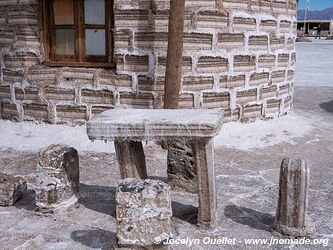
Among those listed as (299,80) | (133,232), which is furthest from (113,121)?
(299,80)

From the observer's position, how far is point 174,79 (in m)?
5.13

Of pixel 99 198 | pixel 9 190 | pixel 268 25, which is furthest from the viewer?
pixel 268 25

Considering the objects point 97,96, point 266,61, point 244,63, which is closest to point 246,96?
point 244,63

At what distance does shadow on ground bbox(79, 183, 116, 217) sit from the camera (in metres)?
3.62

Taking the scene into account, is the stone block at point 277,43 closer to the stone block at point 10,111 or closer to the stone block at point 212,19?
the stone block at point 212,19

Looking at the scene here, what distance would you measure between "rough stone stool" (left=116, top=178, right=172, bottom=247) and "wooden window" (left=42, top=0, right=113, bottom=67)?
336cm

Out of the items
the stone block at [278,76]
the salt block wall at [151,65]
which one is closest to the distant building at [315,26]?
the stone block at [278,76]

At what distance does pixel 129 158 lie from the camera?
11.0 feet

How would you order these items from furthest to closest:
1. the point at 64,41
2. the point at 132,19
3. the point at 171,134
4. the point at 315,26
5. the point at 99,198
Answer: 1. the point at 315,26
2. the point at 64,41
3. the point at 132,19
4. the point at 99,198
5. the point at 171,134

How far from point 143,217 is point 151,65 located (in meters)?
3.09

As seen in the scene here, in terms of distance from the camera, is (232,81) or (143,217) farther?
(232,81)

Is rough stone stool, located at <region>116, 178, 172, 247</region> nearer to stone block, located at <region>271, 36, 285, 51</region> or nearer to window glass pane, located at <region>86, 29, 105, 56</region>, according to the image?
window glass pane, located at <region>86, 29, 105, 56</region>

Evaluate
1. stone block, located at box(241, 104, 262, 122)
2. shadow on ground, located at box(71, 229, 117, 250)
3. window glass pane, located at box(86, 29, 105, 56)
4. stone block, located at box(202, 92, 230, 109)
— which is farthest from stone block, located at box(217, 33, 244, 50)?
shadow on ground, located at box(71, 229, 117, 250)

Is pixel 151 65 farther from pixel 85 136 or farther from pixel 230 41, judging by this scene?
pixel 85 136
